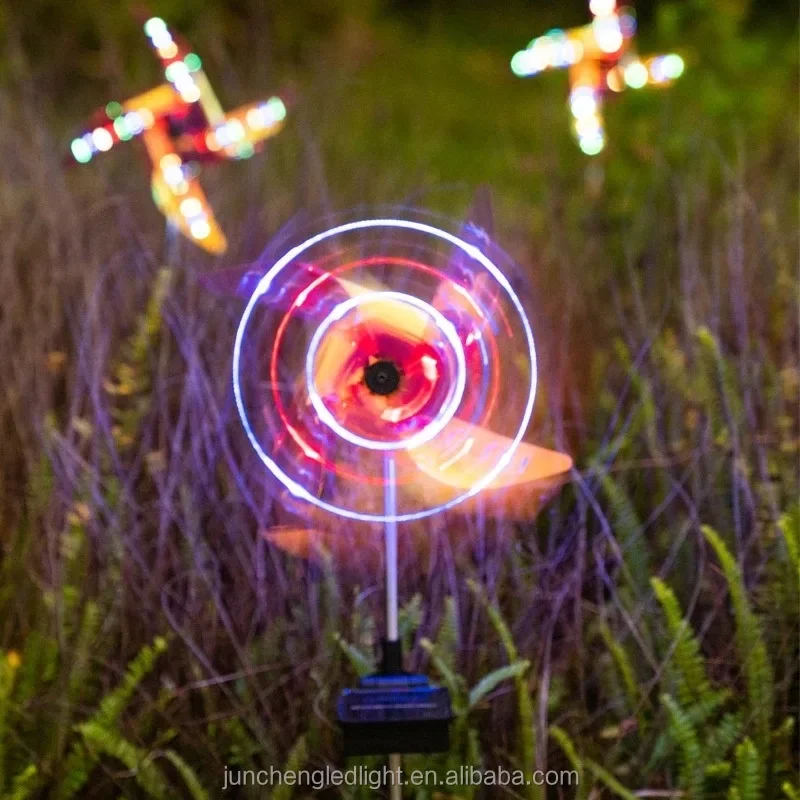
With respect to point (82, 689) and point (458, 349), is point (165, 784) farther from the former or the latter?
point (458, 349)

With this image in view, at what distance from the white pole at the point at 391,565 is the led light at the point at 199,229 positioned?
72 cm

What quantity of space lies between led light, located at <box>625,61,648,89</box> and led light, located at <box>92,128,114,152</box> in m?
0.95

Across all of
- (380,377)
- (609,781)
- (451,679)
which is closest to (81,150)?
(380,377)

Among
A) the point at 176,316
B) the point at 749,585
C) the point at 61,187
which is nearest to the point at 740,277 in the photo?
the point at 749,585

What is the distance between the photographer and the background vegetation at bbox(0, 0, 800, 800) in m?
1.49

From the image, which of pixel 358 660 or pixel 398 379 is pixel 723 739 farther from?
pixel 398 379

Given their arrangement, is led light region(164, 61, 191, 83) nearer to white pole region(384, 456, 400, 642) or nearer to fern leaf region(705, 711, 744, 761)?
white pole region(384, 456, 400, 642)

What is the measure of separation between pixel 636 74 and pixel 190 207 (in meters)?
0.84

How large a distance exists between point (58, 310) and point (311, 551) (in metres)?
0.81

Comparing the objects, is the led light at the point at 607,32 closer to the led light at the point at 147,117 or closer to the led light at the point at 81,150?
the led light at the point at 147,117

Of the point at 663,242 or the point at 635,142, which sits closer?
the point at 663,242

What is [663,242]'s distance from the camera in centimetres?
240

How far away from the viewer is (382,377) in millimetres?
1214

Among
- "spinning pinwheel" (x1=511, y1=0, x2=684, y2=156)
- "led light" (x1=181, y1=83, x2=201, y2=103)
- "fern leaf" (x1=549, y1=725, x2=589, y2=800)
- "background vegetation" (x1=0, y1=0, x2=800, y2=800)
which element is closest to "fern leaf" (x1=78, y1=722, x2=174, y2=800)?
"background vegetation" (x1=0, y1=0, x2=800, y2=800)
